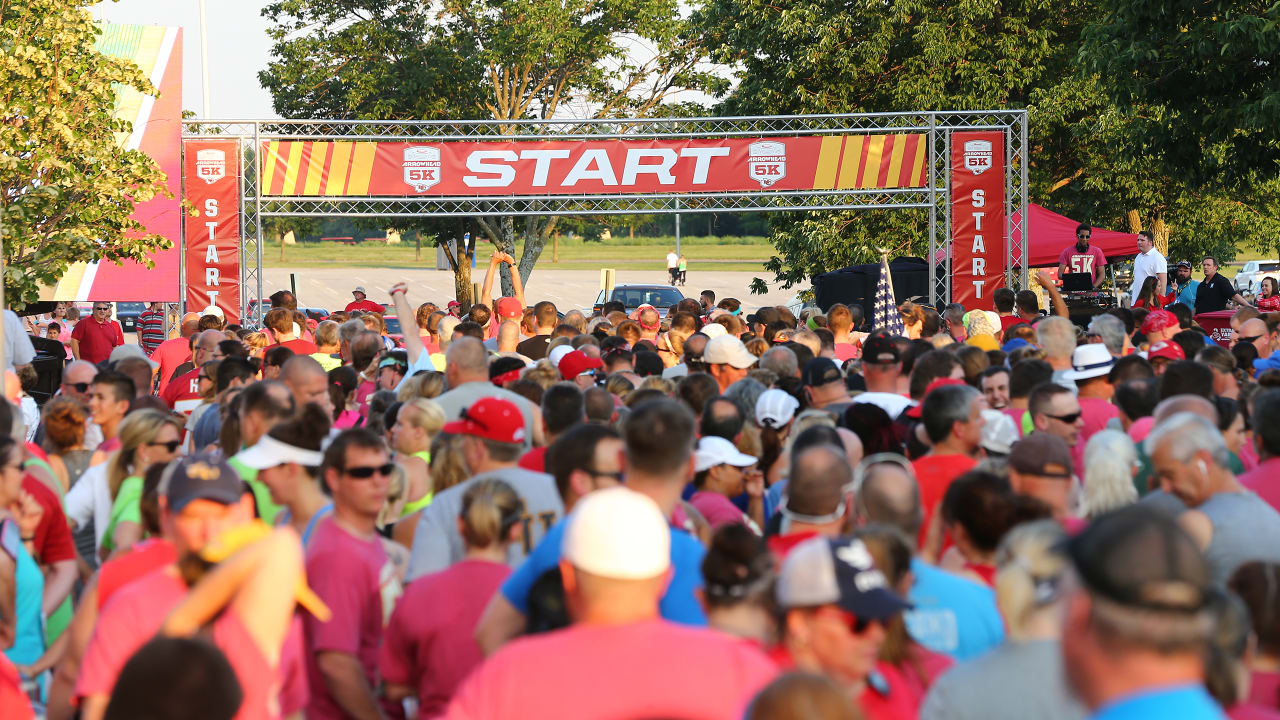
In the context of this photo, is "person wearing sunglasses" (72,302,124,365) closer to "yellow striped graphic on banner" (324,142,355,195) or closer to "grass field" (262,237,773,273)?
"yellow striped graphic on banner" (324,142,355,195)

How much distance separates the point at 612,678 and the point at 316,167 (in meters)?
16.7

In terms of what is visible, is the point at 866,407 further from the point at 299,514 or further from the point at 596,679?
the point at 596,679

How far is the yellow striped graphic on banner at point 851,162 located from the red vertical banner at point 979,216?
4.26 ft

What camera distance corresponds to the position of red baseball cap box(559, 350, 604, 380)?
845 centimetres

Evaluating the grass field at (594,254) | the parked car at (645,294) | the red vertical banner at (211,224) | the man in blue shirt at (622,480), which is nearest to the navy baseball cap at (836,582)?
the man in blue shirt at (622,480)

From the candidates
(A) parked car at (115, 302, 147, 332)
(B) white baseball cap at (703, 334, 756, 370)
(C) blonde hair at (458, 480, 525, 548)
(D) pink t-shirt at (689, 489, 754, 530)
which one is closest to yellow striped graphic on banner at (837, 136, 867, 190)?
(B) white baseball cap at (703, 334, 756, 370)

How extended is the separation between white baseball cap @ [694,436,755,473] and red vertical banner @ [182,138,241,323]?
13.5 metres

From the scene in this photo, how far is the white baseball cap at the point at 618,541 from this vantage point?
2639 mm

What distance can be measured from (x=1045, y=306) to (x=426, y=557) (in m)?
26.2

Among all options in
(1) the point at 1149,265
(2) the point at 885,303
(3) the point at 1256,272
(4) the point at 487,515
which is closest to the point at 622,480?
(4) the point at 487,515

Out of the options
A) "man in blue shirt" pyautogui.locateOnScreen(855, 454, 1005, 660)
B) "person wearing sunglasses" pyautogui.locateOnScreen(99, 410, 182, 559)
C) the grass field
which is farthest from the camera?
the grass field

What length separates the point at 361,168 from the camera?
1819 centimetres

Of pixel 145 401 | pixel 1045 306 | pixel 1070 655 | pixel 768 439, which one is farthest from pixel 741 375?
pixel 1045 306

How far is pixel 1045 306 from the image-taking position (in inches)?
1128
